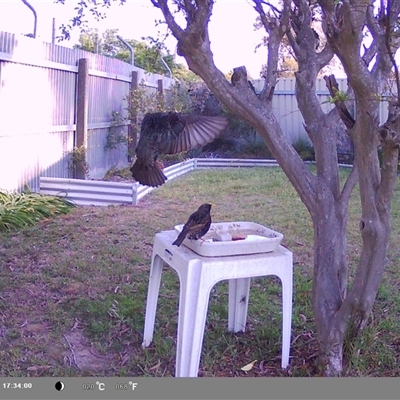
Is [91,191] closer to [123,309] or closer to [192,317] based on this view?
[123,309]

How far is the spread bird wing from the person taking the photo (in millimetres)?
4074

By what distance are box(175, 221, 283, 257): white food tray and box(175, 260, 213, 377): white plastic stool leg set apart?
105mm

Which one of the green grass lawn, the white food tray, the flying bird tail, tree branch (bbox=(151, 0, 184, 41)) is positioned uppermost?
tree branch (bbox=(151, 0, 184, 41))

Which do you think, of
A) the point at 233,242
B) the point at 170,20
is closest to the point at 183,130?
the point at 170,20

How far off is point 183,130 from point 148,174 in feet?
3.36

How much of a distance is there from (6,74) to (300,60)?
4.63 metres

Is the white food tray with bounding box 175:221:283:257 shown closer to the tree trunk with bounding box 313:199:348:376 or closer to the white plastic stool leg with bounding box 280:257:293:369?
the white plastic stool leg with bounding box 280:257:293:369

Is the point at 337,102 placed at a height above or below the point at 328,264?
above

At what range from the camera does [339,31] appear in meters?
2.57

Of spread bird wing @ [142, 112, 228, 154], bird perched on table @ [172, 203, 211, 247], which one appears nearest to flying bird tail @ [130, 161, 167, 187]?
spread bird wing @ [142, 112, 228, 154]

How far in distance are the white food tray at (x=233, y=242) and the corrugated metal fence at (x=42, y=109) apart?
4.52 m

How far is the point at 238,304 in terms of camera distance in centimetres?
387

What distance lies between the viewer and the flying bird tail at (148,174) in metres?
5.06
